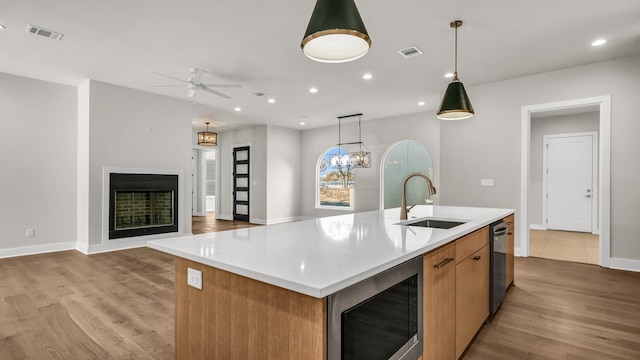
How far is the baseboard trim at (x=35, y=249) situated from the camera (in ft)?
15.4

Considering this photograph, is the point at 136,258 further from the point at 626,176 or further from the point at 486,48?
the point at 626,176

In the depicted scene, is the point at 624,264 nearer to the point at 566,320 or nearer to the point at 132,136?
the point at 566,320

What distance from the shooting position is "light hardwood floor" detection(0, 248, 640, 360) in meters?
2.14

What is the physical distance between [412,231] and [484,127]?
4015 mm

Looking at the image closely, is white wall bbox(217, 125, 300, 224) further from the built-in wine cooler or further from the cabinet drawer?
the built-in wine cooler

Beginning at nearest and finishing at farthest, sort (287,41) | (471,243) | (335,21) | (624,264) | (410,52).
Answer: (335,21), (471,243), (287,41), (410,52), (624,264)

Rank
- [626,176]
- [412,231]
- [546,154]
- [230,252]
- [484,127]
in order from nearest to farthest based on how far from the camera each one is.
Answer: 1. [230,252]
2. [412,231]
3. [626,176]
4. [484,127]
5. [546,154]

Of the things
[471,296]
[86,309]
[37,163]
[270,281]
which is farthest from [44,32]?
[471,296]

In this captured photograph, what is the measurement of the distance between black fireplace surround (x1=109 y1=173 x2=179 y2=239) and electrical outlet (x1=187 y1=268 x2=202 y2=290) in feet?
15.2

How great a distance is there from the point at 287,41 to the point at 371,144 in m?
5.04

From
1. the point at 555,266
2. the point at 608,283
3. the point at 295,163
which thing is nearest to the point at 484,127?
the point at 555,266

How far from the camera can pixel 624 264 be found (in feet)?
13.4

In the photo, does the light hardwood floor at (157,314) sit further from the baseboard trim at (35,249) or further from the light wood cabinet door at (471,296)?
the baseboard trim at (35,249)

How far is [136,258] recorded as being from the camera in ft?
15.2
